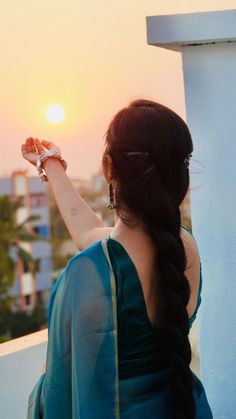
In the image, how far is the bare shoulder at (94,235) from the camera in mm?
1706

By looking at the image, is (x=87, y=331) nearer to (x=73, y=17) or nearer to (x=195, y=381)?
(x=195, y=381)

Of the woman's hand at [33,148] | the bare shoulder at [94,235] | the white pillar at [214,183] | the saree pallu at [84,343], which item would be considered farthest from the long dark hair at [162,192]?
the white pillar at [214,183]

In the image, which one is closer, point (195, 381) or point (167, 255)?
point (167, 255)

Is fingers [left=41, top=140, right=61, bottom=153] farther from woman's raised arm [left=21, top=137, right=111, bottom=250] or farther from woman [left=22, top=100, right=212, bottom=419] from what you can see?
woman [left=22, top=100, right=212, bottom=419]

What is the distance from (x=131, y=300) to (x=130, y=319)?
35mm

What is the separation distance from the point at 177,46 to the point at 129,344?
0.96 metres

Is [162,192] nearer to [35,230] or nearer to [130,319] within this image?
[130,319]

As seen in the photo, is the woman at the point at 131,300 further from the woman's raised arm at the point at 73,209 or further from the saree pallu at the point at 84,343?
the woman's raised arm at the point at 73,209

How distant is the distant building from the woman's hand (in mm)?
38838

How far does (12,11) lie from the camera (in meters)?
23.1

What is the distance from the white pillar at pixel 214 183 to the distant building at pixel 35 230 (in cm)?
3861

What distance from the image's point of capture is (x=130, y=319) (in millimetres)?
1419

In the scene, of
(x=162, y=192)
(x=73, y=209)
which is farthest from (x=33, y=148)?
(x=162, y=192)

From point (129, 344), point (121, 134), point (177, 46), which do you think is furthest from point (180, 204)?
point (177, 46)
